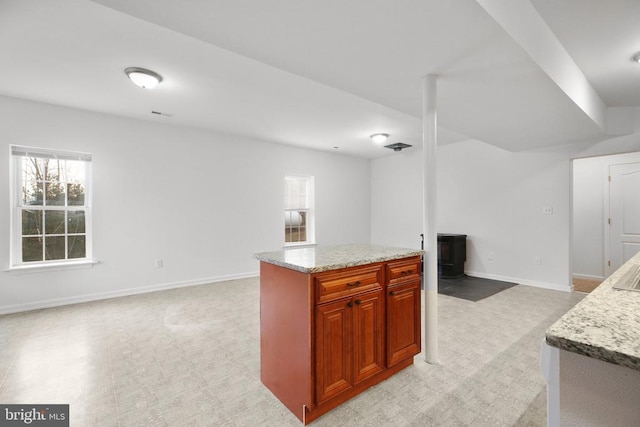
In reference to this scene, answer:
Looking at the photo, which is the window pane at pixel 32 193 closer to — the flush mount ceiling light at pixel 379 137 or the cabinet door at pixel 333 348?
the cabinet door at pixel 333 348

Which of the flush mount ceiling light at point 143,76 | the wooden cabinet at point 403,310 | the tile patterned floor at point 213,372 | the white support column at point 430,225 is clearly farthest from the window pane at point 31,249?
the white support column at point 430,225

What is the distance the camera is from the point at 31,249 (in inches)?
147

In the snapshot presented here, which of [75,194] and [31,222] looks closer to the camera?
[31,222]

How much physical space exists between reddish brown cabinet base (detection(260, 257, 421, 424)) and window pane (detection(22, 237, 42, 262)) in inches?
144

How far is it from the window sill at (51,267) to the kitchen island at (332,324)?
3360 mm

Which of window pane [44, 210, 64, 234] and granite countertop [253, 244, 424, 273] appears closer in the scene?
granite countertop [253, 244, 424, 273]

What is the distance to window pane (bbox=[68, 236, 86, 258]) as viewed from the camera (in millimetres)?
3984

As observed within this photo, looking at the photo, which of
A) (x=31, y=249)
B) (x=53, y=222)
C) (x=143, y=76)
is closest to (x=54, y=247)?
(x=31, y=249)

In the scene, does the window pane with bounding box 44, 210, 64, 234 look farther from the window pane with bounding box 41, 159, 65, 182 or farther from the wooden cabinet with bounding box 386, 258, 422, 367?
the wooden cabinet with bounding box 386, 258, 422, 367

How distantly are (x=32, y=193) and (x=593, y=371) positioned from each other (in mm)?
5385

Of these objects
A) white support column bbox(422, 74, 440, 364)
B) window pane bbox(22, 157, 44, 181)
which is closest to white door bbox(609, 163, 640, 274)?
white support column bbox(422, 74, 440, 364)

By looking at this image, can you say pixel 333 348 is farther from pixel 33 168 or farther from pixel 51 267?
pixel 33 168

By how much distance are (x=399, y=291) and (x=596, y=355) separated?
5.02 ft

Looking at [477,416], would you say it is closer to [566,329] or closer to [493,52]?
[566,329]
